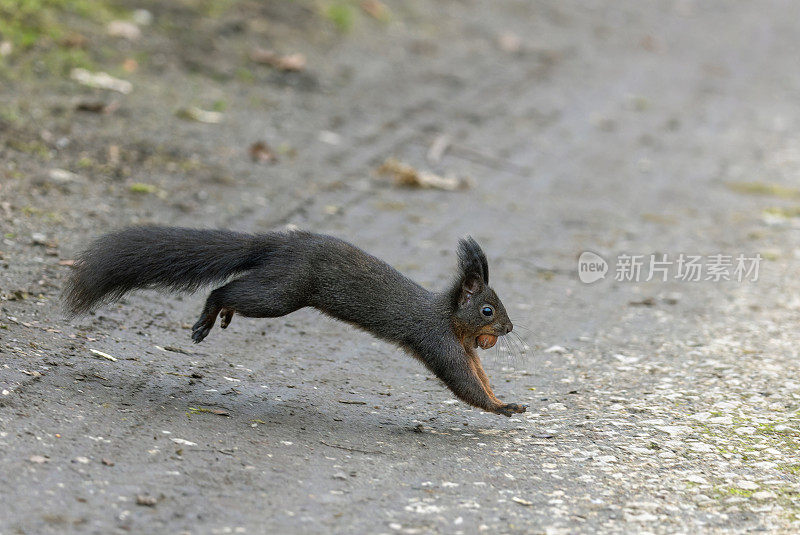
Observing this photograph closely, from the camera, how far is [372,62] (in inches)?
399

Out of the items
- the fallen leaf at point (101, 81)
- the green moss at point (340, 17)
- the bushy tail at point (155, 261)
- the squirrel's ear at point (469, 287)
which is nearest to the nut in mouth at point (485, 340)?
the squirrel's ear at point (469, 287)

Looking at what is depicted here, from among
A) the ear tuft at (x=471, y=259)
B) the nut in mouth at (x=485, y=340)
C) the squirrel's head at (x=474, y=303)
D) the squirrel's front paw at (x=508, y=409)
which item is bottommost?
the squirrel's front paw at (x=508, y=409)

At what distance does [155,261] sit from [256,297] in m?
0.47

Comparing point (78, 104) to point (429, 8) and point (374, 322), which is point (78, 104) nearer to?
point (374, 322)

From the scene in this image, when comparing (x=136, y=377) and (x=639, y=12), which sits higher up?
(x=639, y=12)

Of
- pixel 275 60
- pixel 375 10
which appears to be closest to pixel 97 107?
pixel 275 60

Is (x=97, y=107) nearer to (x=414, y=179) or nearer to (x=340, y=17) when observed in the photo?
(x=414, y=179)

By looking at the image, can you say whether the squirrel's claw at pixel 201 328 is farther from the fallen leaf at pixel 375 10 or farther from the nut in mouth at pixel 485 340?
the fallen leaf at pixel 375 10

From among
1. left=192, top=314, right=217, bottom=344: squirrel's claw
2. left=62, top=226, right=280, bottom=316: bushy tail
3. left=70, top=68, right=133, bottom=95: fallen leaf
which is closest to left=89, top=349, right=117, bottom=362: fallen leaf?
left=62, top=226, right=280, bottom=316: bushy tail

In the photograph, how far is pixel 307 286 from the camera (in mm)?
4184

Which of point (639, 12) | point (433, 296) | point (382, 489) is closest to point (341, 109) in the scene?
point (433, 296)

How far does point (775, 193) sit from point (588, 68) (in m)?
3.81

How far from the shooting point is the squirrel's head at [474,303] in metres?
4.31

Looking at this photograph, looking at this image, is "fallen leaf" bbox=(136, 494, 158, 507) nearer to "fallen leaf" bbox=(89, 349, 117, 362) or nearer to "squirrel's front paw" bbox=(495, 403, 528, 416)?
"fallen leaf" bbox=(89, 349, 117, 362)
